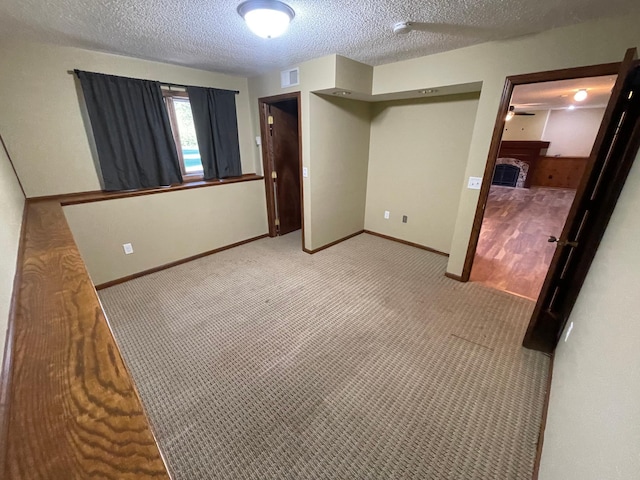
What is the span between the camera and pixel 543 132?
766 centimetres

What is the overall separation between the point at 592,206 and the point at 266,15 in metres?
2.26

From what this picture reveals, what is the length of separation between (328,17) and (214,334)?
2409 mm

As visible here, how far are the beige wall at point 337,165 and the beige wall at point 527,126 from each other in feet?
20.4

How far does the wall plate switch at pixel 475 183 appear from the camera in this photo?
249 centimetres

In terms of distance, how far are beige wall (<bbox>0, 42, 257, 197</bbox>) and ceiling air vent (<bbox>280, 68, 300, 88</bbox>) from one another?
1.29 metres

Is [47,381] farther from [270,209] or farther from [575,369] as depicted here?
[270,209]

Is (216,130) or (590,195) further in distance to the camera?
(216,130)

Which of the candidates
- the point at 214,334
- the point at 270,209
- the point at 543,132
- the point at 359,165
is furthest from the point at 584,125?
the point at 214,334

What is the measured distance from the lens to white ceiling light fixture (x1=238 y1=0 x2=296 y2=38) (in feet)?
5.03

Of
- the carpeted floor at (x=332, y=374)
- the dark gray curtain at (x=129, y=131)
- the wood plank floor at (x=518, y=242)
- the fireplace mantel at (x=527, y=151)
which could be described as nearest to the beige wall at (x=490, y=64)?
the wood plank floor at (x=518, y=242)

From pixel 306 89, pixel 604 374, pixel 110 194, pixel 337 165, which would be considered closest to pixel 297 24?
pixel 306 89

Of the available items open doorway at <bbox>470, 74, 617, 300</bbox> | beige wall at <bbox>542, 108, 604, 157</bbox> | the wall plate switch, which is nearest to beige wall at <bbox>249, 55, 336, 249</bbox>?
the wall plate switch

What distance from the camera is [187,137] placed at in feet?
10.6

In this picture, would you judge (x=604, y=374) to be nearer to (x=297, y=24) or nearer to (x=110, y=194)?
(x=297, y=24)
